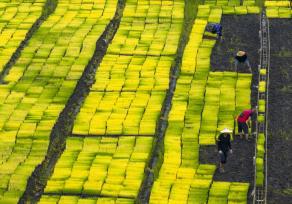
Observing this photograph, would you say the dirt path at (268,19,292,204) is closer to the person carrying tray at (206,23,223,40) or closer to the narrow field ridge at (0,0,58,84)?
the person carrying tray at (206,23,223,40)

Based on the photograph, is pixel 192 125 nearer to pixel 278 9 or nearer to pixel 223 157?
pixel 223 157

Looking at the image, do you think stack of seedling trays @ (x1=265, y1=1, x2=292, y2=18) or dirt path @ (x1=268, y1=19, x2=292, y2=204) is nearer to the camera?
dirt path @ (x1=268, y1=19, x2=292, y2=204)

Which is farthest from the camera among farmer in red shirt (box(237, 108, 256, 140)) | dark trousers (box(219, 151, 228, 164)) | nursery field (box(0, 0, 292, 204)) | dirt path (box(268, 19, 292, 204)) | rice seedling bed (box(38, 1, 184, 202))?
farmer in red shirt (box(237, 108, 256, 140))

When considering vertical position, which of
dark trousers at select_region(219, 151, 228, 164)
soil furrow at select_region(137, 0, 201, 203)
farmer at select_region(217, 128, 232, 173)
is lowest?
soil furrow at select_region(137, 0, 201, 203)

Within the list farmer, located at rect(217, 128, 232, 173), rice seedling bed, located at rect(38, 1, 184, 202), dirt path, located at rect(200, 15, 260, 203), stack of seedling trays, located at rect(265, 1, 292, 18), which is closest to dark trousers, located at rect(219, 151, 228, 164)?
farmer, located at rect(217, 128, 232, 173)

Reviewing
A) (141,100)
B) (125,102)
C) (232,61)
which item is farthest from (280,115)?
(125,102)

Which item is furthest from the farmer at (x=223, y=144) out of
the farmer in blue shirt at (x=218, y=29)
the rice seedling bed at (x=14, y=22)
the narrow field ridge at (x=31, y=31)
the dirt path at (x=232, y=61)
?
the rice seedling bed at (x=14, y=22)

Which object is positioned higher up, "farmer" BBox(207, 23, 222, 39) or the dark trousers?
"farmer" BBox(207, 23, 222, 39)
